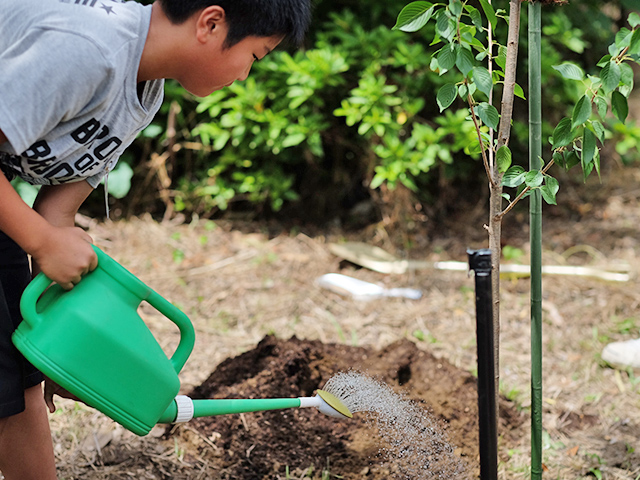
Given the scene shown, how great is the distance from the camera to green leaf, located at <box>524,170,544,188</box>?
125 centimetres

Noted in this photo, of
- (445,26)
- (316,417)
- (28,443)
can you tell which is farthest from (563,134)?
(28,443)

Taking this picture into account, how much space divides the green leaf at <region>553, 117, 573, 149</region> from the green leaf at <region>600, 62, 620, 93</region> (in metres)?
0.11

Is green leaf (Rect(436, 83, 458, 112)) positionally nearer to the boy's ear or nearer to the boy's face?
A: the boy's face

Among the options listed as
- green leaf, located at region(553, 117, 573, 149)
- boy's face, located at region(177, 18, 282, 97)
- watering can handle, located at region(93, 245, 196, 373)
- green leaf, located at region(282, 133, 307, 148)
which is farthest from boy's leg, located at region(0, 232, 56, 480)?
green leaf, located at region(282, 133, 307, 148)

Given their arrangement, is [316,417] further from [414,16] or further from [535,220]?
[414,16]

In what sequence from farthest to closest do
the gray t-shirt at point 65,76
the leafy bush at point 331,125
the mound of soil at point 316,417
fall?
the leafy bush at point 331,125 → the mound of soil at point 316,417 → the gray t-shirt at point 65,76

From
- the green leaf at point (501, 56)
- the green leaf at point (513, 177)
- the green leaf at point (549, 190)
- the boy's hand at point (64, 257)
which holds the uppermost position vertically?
the green leaf at point (501, 56)

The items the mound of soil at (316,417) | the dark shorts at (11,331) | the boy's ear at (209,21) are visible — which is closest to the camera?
the boy's ear at (209,21)

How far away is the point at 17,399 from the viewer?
49.3 inches

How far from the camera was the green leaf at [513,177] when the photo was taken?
1.29 m

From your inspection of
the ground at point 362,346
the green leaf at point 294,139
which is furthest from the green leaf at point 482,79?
the green leaf at point 294,139

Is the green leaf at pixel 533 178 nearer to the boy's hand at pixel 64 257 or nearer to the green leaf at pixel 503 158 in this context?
the green leaf at pixel 503 158

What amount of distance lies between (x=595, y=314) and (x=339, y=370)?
4.28 feet

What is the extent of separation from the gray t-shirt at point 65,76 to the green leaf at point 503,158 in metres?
0.71
